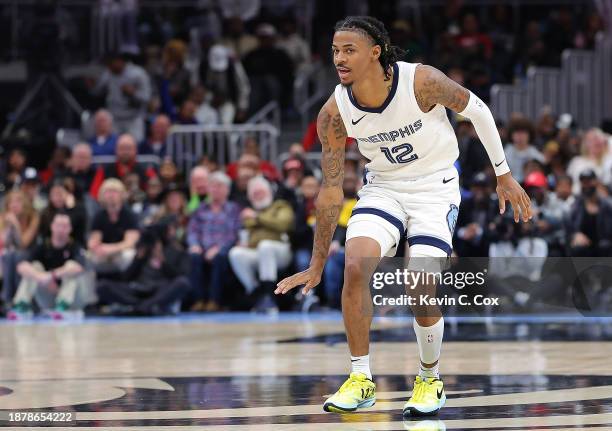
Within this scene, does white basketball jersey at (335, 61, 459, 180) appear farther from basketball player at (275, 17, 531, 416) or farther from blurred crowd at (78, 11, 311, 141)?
blurred crowd at (78, 11, 311, 141)

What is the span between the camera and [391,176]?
837 centimetres

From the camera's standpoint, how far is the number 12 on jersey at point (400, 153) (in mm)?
8227

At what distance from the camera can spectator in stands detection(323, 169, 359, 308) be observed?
16500 millimetres

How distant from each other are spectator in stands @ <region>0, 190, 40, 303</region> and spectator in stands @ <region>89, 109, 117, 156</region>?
2063 millimetres

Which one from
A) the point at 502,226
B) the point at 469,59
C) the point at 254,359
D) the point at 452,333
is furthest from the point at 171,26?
the point at 254,359

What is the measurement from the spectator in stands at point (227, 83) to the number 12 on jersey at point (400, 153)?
13003mm

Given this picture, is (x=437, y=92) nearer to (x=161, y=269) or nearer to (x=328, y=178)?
(x=328, y=178)

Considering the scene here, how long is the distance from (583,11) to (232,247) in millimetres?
9255

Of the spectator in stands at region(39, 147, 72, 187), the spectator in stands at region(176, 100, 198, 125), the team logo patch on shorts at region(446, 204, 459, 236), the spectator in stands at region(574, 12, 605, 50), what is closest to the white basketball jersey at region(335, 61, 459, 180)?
the team logo patch on shorts at region(446, 204, 459, 236)

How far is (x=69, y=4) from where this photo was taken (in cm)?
2478

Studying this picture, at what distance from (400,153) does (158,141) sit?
12222 millimetres

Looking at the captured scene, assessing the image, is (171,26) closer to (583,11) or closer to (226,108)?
(226,108)

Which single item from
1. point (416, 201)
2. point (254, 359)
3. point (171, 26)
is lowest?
point (254, 359)

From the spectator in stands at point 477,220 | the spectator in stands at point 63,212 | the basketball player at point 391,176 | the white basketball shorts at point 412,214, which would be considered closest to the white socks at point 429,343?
the basketball player at point 391,176
